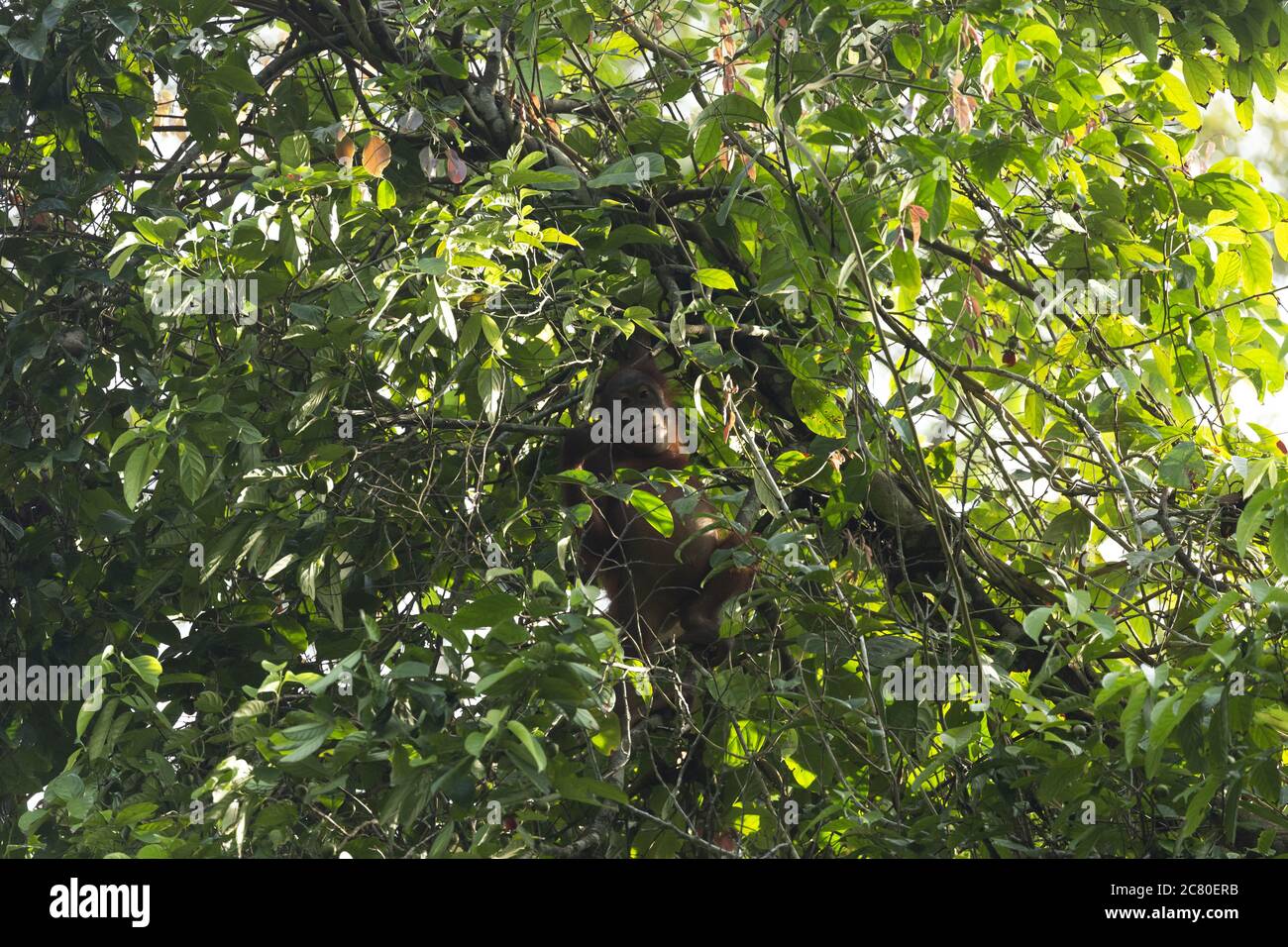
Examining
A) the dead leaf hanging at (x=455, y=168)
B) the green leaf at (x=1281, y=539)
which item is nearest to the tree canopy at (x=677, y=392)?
the green leaf at (x=1281, y=539)

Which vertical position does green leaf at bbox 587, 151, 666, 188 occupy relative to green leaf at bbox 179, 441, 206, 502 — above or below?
above

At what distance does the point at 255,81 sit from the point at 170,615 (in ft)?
4.51

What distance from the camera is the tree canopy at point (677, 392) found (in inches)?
89.0

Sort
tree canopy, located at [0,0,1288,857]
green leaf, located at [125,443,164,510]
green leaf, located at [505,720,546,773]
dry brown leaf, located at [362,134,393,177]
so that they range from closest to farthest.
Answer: green leaf, located at [505,720,546,773], tree canopy, located at [0,0,1288,857], green leaf, located at [125,443,164,510], dry brown leaf, located at [362,134,393,177]

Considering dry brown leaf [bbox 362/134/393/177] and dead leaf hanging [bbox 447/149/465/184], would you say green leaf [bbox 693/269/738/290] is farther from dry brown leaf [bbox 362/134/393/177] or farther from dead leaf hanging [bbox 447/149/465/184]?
dry brown leaf [bbox 362/134/393/177]

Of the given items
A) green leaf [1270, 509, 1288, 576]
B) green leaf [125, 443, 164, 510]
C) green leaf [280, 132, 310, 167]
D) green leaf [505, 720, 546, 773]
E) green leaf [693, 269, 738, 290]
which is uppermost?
green leaf [280, 132, 310, 167]

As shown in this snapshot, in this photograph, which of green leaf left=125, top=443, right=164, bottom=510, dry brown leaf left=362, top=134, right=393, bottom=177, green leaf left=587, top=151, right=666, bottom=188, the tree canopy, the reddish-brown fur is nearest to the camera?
the tree canopy

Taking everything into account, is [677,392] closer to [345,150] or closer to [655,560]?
[655,560]

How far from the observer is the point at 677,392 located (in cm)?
328

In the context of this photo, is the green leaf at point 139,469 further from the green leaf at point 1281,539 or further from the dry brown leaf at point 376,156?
the green leaf at point 1281,539

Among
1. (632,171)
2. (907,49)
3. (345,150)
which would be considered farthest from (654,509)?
(345,150)

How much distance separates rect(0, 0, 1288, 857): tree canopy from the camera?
7.42ft

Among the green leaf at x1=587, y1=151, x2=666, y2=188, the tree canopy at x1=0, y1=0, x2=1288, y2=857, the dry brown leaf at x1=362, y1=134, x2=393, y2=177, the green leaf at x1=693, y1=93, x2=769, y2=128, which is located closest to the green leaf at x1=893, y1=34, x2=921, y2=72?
the tree canopy at x1=0, y1=0, x2=1288, y2=857

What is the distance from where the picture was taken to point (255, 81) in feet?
10.6
